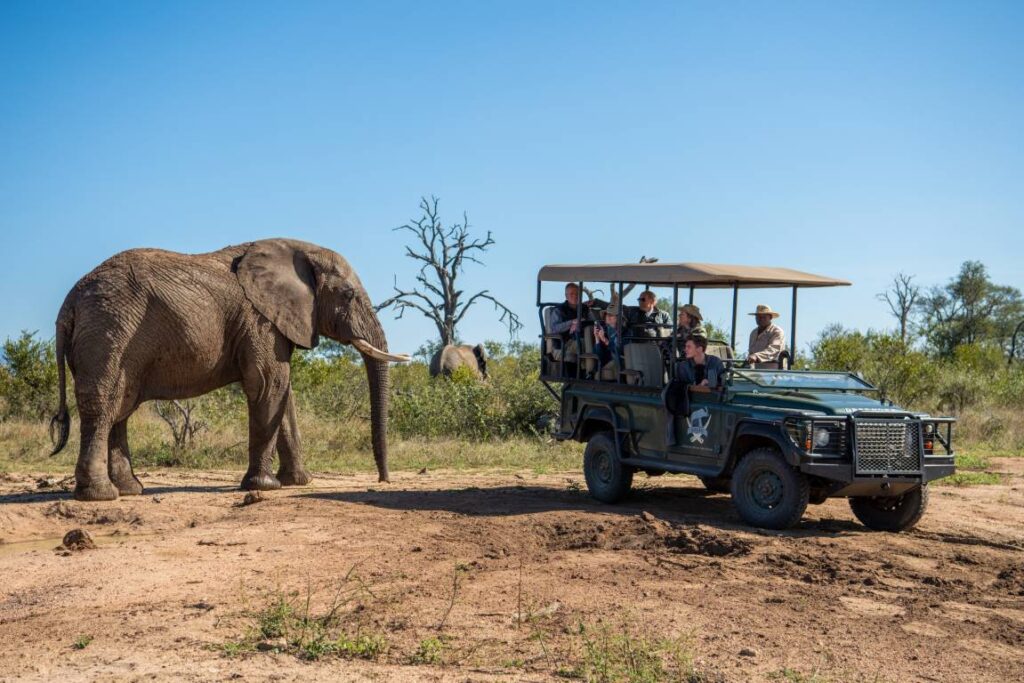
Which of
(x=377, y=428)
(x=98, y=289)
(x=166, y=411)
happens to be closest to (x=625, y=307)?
(x=377, y=428)

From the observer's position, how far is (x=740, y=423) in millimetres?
10641

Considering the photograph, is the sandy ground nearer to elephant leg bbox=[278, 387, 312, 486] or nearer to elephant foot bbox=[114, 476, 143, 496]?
elephant foot bbox=[114, 476, 143, 496]

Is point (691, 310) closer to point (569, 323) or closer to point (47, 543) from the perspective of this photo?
point (569, 323)

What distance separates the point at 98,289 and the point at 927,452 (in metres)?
8.52

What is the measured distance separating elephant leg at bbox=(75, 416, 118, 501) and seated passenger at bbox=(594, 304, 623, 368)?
5.33m

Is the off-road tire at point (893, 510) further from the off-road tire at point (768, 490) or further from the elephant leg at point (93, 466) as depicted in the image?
the elephant leg at point (93, 466)

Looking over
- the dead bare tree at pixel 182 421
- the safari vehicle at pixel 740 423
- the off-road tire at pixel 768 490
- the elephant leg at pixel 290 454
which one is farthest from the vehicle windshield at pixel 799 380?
the dead bare tree at pixel 182 421

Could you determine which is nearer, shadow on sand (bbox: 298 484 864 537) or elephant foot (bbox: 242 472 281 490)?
shadow on sand (bbox: 298 484 864 537)

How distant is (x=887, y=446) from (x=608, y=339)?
3.38 m

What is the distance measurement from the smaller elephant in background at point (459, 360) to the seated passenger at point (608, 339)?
16466mm

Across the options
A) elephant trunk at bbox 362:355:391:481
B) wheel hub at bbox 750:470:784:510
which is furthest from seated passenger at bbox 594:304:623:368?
elephant trunk at bbox 362:355:391:481

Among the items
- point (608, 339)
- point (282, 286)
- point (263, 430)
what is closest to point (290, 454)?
point (263, 430)

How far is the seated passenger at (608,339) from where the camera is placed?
12.3 metres

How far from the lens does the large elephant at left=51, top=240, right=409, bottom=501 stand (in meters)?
12.0
